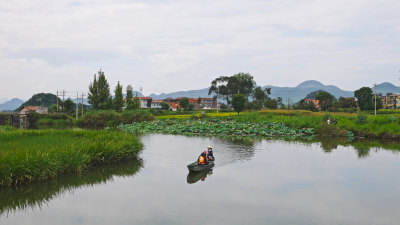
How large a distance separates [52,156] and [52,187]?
1.48 metres

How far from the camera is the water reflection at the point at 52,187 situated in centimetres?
1120

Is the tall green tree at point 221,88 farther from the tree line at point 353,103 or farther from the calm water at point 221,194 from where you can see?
the calm water at point 221,194

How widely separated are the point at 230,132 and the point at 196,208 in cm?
2557

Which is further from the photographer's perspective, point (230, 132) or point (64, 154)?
point (230, 132)

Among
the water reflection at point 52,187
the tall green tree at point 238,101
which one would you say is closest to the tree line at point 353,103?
the tall green tree at point 238,101

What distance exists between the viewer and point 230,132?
119 feet

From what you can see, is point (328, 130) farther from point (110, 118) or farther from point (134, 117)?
point (110, 118)

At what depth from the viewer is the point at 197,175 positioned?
51.1ft

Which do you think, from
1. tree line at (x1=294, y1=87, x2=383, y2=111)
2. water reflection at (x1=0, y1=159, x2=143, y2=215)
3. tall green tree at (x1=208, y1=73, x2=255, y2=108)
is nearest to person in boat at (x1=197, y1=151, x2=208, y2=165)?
water reflection at (x1=0, y1=159, x2=143, y2=215)

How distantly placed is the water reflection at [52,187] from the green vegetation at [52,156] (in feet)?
1.28

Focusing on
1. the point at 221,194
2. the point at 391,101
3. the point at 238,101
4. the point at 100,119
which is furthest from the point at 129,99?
the point at 391,101

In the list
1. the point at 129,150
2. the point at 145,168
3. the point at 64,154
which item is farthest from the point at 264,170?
the point at 64,154

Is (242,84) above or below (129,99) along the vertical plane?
above

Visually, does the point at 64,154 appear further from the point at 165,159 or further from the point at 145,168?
the point at 165,159
